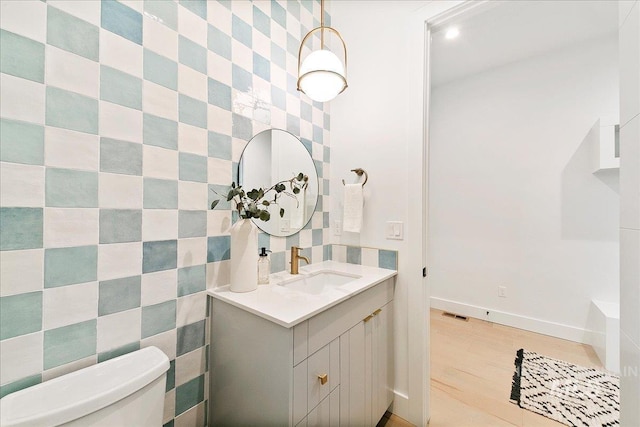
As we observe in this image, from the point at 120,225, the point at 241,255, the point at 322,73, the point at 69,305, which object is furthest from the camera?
the point at 322,73

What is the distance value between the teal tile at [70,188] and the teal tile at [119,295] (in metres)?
0.27

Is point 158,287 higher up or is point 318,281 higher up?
point 158,287

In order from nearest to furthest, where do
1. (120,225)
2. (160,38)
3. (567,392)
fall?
(120,225) → (160,38) → (567,392)

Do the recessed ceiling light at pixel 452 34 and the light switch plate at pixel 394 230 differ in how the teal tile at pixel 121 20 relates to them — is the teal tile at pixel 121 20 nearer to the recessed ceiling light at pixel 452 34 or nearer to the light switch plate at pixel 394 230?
the light switch plate at pixel 394 230

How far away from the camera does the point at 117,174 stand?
90 cm

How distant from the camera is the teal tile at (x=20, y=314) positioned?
705 millimetres

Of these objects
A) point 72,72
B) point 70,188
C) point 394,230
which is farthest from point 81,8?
point 394,230

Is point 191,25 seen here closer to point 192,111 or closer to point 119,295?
point 192,111

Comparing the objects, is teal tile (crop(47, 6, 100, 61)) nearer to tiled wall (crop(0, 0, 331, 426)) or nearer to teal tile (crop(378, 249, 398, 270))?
tiled wall (crop(0, 0, 331, 426))

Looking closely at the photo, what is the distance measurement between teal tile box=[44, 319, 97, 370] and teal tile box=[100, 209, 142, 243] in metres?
0.27

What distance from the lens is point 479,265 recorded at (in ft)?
9.42

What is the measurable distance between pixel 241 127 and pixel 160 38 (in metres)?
0.44

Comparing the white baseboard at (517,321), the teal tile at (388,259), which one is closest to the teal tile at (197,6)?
the teal tile at (388,259)

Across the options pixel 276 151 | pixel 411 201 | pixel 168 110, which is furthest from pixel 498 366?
pixel 168 110
